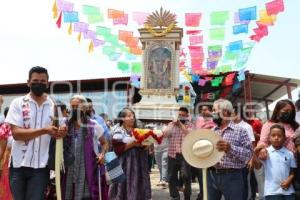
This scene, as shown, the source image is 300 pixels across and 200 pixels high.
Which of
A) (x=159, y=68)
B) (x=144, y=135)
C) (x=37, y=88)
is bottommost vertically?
(x=144, y=135)

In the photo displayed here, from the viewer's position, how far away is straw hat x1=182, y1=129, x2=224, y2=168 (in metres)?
4.39

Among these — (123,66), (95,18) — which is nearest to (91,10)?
(95,18)

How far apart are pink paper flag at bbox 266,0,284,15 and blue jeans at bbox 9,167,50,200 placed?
12.1 meters

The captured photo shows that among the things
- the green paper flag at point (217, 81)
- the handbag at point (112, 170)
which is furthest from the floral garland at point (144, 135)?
the green paper flag at point (217, 81)

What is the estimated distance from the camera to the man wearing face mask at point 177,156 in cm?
814

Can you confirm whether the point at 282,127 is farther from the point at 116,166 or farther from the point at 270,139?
the point at 116,166

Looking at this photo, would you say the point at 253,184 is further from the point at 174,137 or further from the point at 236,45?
the point at 236,45

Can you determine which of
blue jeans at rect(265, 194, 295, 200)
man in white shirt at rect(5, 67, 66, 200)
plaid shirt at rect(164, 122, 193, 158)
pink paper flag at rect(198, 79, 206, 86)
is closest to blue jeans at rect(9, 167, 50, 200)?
man in white shirt at rect(5, 67, 66, 200)

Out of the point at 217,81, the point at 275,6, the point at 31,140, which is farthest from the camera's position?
the point at 217,81

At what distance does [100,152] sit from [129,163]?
0.92 metres

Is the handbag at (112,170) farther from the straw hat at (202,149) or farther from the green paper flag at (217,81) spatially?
the green paper flag at (217,81)

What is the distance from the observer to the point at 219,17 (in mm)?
15680

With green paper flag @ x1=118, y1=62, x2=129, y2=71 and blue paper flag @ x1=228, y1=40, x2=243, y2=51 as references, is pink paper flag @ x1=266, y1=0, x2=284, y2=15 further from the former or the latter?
Answer: green paper flag @ x1=118, y1=62, x2=129, y2=71

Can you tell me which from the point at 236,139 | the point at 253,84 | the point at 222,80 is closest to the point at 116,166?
the point at 236,139
